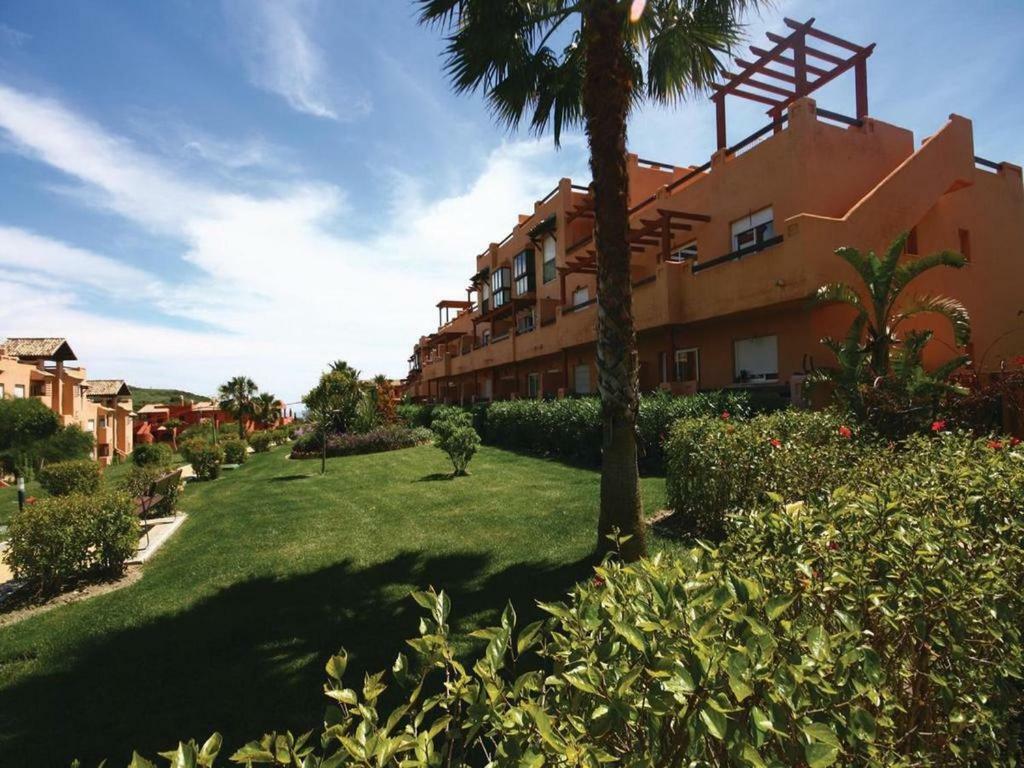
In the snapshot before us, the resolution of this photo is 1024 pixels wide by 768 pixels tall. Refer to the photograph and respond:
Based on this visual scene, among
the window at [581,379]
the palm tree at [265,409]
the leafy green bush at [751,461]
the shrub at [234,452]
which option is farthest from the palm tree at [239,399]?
the leafy green bush at [751,461]

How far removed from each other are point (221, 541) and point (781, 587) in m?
9.71

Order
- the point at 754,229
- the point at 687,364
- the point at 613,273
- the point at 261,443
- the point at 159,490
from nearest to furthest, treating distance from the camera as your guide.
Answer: the point at 613,273 < the point at 159,490 < the point at 754,229 < the point at 687,364 < the point at 261,443

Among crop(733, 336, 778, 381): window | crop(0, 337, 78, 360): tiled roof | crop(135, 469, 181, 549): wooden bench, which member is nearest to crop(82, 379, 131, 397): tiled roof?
crop(0, 337, 78, 360): tiled roof

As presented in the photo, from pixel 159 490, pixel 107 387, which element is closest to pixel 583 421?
pixel 159 490

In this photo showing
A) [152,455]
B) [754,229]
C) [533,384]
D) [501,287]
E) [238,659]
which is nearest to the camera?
[238,659]

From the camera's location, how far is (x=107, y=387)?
1966 inches

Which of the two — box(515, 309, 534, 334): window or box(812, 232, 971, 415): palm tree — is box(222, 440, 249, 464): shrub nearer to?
box(515, 309, 534, 334): window

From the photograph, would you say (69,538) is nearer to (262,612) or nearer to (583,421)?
(262,612)

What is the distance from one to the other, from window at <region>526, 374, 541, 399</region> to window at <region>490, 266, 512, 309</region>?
16.2 feet

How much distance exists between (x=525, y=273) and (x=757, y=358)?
658 inches

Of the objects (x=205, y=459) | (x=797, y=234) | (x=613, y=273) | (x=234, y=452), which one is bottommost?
(x=234, y=452)

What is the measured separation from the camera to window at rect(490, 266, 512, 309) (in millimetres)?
32125

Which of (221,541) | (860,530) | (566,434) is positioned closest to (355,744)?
(860,530)

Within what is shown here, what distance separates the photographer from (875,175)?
579 inches
